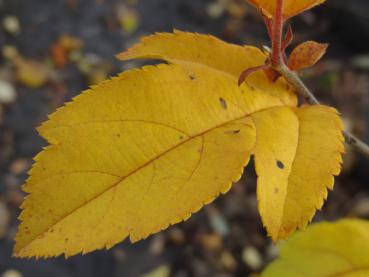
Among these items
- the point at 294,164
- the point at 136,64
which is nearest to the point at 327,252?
the point at 294,164

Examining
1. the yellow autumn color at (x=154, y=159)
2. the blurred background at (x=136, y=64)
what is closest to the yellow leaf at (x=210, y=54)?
the yellow autumn color at (x=154, y=159)

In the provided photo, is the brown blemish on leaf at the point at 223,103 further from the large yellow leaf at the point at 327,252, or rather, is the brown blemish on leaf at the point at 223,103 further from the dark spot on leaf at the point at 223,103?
the large yellow leaf at the point at 327,252

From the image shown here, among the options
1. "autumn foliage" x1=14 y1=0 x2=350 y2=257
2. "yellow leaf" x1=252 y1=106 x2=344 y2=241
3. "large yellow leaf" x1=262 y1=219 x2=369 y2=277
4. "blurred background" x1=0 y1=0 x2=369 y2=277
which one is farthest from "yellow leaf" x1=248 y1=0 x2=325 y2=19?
"blurred background" x1=0 y1=0 x2=369 y2=277

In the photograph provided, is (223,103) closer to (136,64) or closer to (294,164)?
(294,164)

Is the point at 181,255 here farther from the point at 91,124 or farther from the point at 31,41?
the point at 91,124

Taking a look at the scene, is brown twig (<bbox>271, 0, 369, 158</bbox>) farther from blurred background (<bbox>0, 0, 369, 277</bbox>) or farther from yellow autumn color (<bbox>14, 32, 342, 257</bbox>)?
blurred background (<bbox>0, 0, 369, 277</bbox>)

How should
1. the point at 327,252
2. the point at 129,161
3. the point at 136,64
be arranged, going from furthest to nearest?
the point at 136,64 < the point at 327,252 < the point at 129,161
